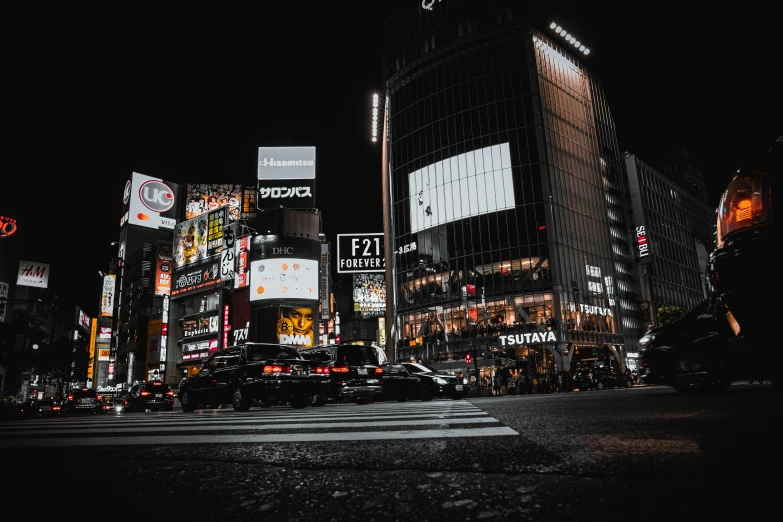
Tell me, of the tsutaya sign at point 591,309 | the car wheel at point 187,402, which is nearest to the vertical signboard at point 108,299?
the tsutaya sign at point 591,309

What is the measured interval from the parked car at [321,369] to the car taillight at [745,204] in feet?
38.1

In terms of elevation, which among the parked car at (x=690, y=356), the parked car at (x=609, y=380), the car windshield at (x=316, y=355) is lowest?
the parked car at (x=609, y=380)

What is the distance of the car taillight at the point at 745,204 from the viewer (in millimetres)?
3348

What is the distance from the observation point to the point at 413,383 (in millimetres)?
17547

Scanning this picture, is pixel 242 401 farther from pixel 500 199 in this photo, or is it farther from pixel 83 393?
pixel 500 199

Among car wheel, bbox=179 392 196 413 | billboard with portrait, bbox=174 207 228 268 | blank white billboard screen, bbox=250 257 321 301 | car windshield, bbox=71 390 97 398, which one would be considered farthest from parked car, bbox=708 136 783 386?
billboard with portrait, bbox=174 207 228 268

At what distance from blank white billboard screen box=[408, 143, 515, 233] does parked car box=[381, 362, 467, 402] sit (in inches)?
1580

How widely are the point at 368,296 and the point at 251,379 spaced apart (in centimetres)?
6546

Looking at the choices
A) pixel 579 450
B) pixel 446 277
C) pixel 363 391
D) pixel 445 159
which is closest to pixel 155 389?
pixel 363 391

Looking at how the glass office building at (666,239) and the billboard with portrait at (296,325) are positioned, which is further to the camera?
the glass office building at (666,239)

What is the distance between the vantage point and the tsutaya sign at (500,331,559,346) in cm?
4791

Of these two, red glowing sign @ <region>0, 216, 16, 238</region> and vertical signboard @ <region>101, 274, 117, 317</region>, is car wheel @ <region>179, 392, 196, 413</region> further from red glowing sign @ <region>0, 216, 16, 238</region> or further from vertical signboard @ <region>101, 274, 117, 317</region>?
vertical signboard @ <region>101, 274, 117, 317</region>

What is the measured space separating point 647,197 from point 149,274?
70.4 metres

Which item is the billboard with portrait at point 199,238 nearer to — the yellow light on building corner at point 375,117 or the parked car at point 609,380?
the yellow light on building corner at point 375,117
